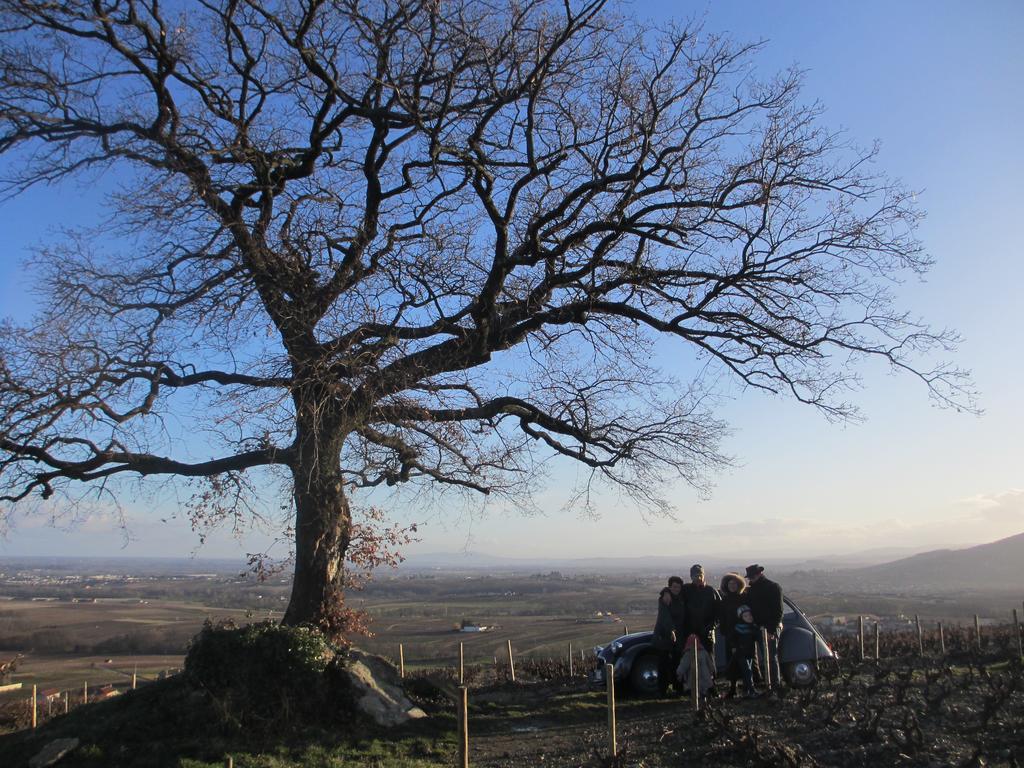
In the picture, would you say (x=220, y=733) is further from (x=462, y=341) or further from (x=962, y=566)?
(x=962, y=566)

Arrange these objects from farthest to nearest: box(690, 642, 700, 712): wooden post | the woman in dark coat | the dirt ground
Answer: the woman in dark coat, box(690, 642, 700, 712): wooden post, the dirt ground

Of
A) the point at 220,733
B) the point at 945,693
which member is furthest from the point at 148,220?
the point at 945,693

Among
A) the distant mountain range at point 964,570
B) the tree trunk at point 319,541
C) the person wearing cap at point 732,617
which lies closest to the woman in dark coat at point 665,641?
the person wearing cap at point 732,617

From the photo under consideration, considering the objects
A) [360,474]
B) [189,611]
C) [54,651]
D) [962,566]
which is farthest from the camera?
[962,566]

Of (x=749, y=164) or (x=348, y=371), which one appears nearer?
(x=348, y=371)

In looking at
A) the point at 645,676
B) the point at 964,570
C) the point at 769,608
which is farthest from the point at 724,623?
the point at 964,570

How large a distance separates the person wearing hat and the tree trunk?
22.2ft

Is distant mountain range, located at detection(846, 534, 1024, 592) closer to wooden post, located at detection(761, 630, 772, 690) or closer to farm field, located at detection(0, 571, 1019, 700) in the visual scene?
farm field, located at detection(0, 571, 1019, 700)

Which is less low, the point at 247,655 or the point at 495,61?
the point at 495,61

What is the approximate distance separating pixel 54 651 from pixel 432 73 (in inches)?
2084

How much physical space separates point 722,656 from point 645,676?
1333 mm

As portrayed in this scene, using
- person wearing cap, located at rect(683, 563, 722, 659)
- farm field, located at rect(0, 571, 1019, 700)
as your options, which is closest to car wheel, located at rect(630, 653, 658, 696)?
person wearing cap, located at rect(683, 563, 722, 659)

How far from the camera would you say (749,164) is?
1341cm

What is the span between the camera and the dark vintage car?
11.8 m
